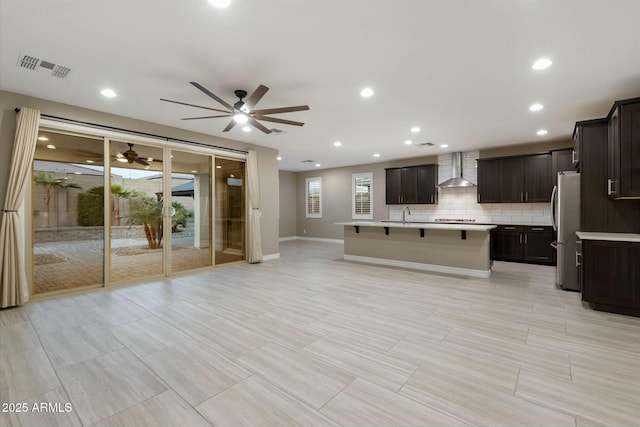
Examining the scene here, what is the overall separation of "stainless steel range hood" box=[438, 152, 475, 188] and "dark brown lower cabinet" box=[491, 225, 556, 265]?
4.72 ft

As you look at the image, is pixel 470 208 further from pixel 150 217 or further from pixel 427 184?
pixel 150 217

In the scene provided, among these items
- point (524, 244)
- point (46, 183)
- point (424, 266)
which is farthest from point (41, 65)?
point (524, 244)

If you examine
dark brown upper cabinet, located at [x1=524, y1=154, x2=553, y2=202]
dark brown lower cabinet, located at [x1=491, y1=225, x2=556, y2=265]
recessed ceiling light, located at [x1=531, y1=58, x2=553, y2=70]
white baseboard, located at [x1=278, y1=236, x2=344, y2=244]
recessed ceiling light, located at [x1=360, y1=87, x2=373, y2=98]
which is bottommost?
white baseboard, located at [x1=278, y1=236, x2=344, y2=244]

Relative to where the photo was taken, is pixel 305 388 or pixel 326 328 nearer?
pixel 305 388

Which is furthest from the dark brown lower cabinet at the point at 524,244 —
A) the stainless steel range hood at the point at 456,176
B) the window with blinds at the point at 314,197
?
the window with blinds at the point at 314,197

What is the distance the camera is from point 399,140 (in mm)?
6430

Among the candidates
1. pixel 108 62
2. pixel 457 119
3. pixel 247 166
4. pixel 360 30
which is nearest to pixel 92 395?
pixel 108 62

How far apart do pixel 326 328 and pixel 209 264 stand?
3820 millimetres

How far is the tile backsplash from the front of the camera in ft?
21.8

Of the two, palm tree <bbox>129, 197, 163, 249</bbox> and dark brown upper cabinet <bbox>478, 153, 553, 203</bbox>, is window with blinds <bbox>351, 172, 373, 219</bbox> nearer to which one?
dark brown upper cabinet <bbox>478, 153, 553, 203</bbox>

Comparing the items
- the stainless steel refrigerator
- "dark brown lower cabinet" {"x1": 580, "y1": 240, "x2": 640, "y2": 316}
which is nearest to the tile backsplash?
the stainless steel refrigerator

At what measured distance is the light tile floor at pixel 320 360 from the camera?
1694mm

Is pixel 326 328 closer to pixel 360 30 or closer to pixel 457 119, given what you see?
pixel 360 30

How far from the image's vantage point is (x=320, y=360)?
7.48 feet
